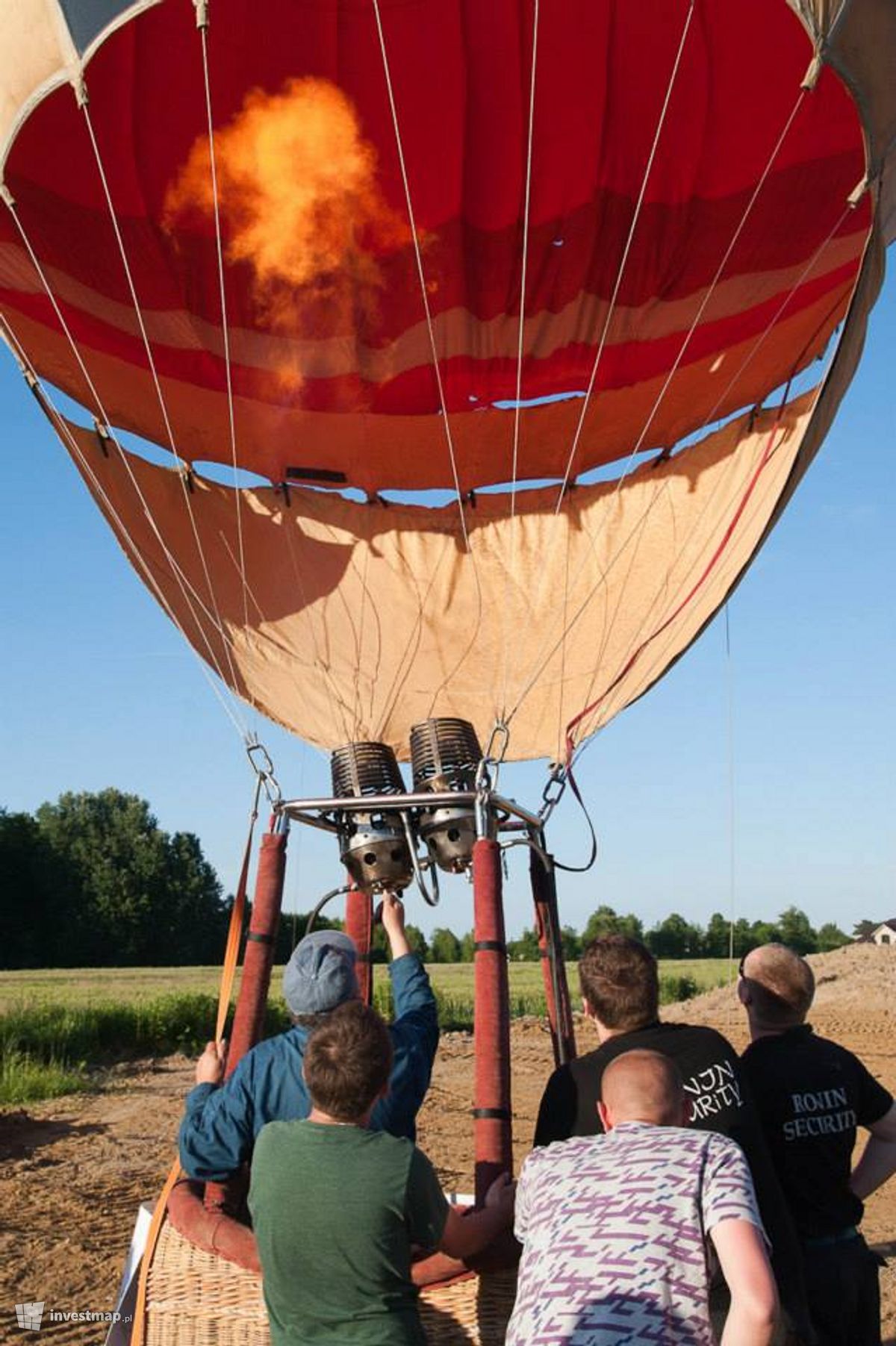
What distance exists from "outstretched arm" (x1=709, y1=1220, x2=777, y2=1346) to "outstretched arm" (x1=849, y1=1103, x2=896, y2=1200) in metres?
1.02

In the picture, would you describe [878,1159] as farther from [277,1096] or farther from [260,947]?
[260,947]

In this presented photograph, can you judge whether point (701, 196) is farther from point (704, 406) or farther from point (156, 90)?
point (156, 90)

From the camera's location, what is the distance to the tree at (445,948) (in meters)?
35.3

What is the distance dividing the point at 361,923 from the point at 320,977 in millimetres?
1459

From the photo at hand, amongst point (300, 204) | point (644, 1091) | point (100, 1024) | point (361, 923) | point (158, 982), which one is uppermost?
point (300, 204)

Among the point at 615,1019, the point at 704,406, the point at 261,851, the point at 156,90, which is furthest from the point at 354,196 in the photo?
the point at 615,1019

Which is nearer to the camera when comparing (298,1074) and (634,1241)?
(634,1241)

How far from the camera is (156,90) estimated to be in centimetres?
424

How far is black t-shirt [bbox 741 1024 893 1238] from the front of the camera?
2.24 m

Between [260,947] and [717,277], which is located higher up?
[717,277]

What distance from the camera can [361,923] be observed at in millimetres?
3705

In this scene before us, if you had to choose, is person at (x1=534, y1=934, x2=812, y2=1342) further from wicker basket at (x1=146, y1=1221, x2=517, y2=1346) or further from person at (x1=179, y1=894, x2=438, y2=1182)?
wicker basket at (x1=146, y1=1221, x2=517, y2=1346)

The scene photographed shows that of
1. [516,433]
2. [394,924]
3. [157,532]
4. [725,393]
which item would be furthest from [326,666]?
[394,924]

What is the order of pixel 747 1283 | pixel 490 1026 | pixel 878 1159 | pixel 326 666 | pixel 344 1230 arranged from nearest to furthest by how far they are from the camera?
pixel 747 1283
pixel 344 1230
pixel 878 1159
pixel 490 1026
pixel 326 666
